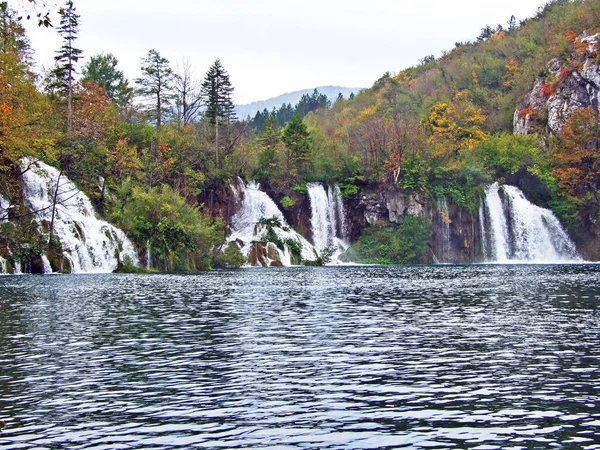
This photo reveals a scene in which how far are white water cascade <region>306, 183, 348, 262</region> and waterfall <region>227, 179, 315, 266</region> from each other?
3.85 m

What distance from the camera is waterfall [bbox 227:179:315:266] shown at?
68812 millimetres

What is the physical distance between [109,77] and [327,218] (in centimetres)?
4092

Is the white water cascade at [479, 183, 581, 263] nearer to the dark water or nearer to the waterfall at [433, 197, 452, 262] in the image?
the waterfall at [433, 197, 452, 262]

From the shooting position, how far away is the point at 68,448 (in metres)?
9.61

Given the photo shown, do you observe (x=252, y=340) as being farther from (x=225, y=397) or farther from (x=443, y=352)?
(x=225, y=397)

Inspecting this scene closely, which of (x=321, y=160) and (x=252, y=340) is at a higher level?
(x=321, y=160)

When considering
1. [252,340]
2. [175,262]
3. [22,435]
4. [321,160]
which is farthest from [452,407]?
[321,160]

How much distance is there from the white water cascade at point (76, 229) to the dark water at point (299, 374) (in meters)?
20.7

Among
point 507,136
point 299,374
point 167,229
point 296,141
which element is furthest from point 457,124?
point 299,374

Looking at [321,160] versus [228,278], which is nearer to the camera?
[228,278]

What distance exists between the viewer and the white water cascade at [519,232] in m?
78.4

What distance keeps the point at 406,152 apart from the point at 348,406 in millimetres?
73363

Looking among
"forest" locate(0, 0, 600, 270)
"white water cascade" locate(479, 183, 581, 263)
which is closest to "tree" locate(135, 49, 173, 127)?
"forest" locate(0, 0, 600, 270)

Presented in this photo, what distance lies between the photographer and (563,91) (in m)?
94.6
